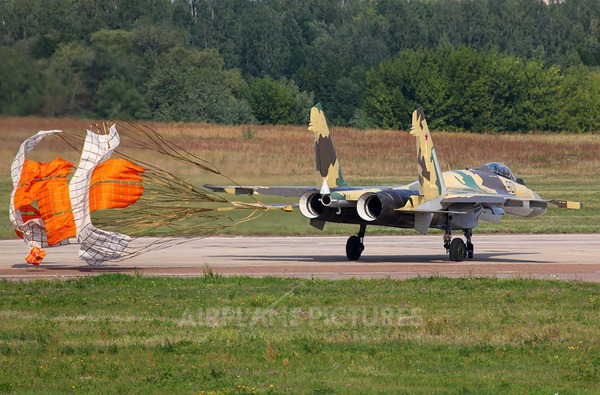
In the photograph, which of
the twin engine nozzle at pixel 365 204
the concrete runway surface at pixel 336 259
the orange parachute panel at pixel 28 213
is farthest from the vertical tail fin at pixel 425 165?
the orange parachute panel at pixel 28 213

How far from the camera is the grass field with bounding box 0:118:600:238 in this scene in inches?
1133

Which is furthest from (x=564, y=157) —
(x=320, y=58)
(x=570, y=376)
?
(x=320, y=58)

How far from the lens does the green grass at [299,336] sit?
11.8 metres

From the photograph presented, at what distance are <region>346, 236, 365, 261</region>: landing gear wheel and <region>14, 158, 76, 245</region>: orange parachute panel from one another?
27.0 ft

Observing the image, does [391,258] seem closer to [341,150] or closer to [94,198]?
[94,198]

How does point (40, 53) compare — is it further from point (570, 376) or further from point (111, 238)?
point (570, 376)

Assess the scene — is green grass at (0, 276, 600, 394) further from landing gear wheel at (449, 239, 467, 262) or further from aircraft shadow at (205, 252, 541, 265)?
aircraft shadow at (205, 252, 541, 265)

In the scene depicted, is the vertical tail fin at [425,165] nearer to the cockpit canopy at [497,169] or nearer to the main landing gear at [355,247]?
the main landing gear at [355,247]

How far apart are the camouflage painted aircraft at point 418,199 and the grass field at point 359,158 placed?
249 centimetres

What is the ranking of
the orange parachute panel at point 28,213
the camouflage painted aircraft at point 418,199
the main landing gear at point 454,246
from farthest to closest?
1. the main landing gear at point 454,246
2. the camouflage painted aircraft at point 418,199
3. the orange parachute panel at point 28,213

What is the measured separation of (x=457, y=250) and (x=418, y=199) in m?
2.18

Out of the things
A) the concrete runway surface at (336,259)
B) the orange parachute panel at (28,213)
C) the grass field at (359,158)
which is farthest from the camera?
the grass field at (359,158)

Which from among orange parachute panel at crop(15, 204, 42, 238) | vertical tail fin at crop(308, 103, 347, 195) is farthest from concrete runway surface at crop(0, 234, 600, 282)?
vertical tail fin at crop(308, 103, 347, 195)

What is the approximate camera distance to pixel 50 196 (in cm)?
2189
